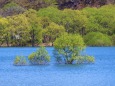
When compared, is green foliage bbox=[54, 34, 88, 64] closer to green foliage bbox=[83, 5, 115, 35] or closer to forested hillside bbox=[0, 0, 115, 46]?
forested hillside bbox=[0, 0, 115, 46]

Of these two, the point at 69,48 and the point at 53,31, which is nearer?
the point at 69,48

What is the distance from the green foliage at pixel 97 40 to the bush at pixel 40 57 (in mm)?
57588

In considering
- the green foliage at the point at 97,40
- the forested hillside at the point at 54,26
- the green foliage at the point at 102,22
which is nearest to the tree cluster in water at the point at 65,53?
the green foliage at the point at 97,40

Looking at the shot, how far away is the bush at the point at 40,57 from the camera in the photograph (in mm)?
68438

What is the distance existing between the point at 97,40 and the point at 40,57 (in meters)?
61.0

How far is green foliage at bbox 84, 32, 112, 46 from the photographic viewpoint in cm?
12900

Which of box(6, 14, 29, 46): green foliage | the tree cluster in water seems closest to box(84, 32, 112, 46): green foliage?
box(6, 14, 29, 46): green foliage

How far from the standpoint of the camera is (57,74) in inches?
2400

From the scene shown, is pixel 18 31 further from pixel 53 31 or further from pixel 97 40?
pixel 97 40

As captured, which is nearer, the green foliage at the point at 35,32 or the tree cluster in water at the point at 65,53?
the tree cluster in water at the point at 65,53

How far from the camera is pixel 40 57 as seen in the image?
228 ft

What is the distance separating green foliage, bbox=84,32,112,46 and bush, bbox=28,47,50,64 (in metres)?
57.6

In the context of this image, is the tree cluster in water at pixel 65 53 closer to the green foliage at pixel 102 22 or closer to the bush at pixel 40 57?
the bush at pixel 40 57

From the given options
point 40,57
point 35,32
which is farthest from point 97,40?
point 40,57
